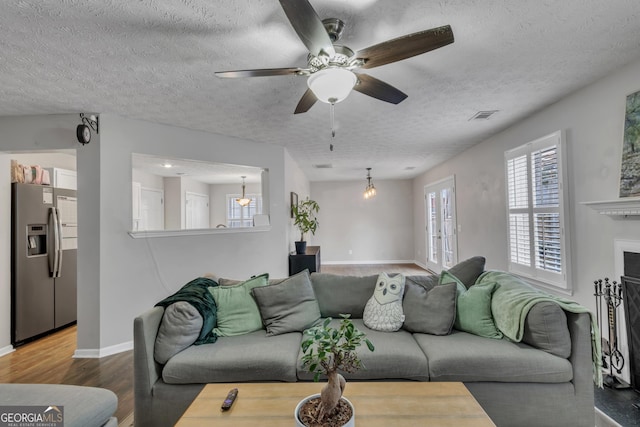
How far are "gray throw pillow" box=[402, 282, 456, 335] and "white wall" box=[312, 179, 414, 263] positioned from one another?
6.19 m

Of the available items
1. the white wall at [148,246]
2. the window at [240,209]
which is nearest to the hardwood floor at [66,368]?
the white wall at [148,246]

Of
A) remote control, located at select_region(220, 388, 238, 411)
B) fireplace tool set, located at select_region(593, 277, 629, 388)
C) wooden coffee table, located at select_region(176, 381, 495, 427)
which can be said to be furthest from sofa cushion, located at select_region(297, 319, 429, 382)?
fireplace tool set, located at select_region(593, 277, 629, 388)

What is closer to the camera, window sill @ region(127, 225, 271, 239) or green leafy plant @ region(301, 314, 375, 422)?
green leafy plant @ region(301, 314, 375, 422)

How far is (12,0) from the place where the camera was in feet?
5.05

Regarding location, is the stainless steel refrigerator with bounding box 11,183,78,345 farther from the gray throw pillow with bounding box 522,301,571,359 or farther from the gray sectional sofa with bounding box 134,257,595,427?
the gray throw pillow with bounding box 522,301,571,359

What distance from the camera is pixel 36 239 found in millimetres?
3523

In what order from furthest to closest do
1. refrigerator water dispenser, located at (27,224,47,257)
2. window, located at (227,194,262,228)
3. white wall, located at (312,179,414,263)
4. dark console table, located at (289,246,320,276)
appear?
white wall, located at (312,179,414,263) < window, located at (227,194,262,228) < dark console table, located at (289,246,320,276) < refrigerator water dispenser, located at (27,224,47,257)

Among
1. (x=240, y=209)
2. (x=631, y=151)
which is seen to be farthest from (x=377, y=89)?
(x=240, y=209)

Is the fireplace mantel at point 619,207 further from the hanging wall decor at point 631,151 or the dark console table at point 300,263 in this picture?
the dark console table at point 300,263

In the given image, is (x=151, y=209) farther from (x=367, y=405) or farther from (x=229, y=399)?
(x=367, y=405)

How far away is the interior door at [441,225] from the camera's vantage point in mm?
5801

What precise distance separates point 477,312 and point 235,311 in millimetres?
1809

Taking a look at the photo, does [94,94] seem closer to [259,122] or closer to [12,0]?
[12,0]

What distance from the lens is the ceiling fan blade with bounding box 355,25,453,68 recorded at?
4.63ft
